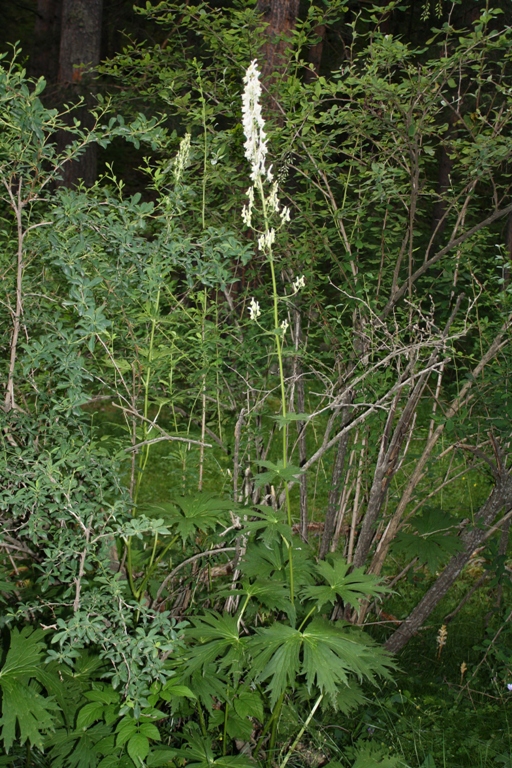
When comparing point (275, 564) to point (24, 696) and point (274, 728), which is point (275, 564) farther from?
point (24, 696)

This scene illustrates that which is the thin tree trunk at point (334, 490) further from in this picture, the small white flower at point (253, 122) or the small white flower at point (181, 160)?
the small white flower at point (253, 122)

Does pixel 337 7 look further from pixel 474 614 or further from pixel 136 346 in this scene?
pixel 474 614

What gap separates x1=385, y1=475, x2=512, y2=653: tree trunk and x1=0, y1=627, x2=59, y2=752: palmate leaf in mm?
1959

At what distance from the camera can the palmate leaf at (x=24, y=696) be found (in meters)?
2.24

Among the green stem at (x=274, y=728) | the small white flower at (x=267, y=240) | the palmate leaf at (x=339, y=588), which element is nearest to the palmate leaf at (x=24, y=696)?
the green stem at (x=274, y=728)

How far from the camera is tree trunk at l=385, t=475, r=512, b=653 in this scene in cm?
374

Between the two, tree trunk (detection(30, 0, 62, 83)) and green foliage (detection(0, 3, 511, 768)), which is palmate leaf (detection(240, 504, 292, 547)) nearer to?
green foliage (detection(0, 3, 511, 768))

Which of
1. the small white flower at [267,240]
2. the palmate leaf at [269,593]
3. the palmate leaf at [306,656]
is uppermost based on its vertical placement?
the small white flower at [267,240]

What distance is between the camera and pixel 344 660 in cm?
254

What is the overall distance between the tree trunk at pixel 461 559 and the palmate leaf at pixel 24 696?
196cm

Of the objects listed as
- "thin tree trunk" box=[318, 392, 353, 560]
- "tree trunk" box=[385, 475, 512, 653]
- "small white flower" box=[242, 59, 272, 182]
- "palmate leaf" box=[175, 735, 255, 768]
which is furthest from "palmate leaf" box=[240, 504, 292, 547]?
"tree trunk" box=[385, 475, 512, 653]

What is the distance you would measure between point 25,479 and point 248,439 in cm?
130

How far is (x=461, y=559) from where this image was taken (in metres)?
3.78

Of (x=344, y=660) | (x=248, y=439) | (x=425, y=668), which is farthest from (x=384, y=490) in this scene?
(x=344, y=660)
